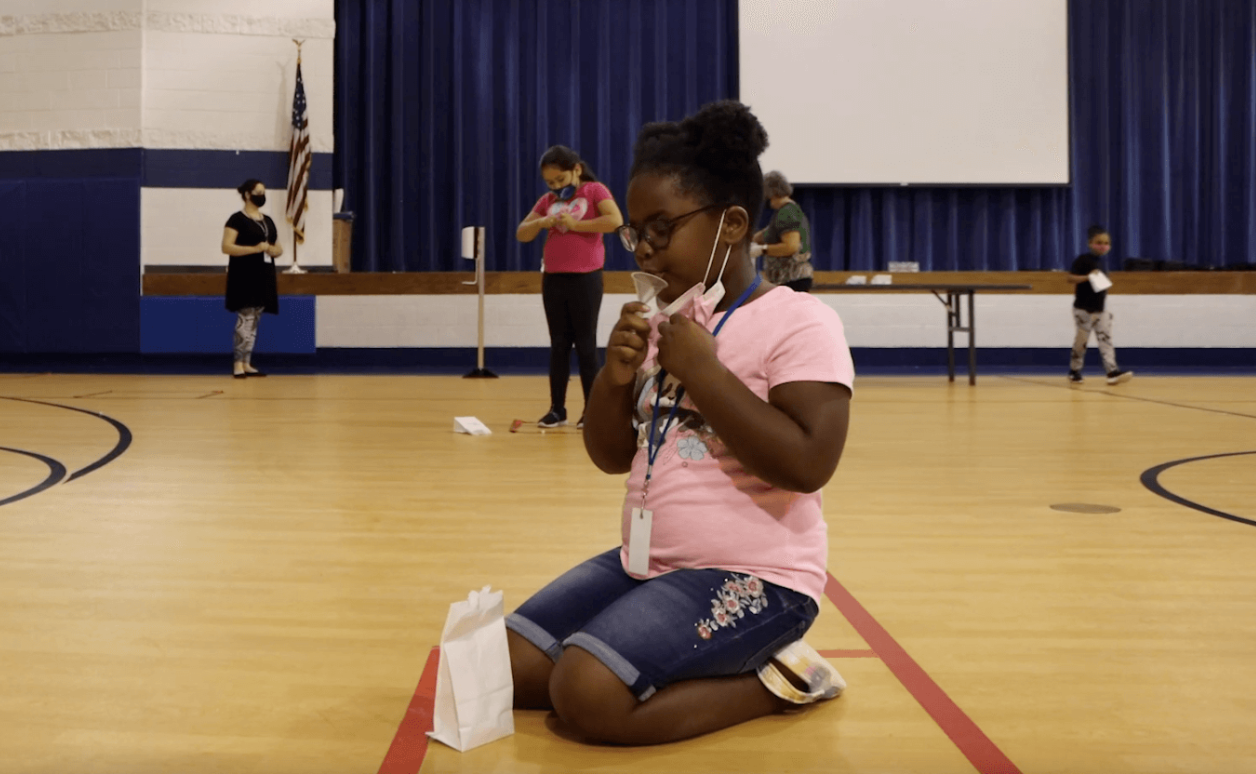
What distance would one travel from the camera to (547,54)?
11688 millimetres

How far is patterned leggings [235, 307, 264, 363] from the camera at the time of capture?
9.28m

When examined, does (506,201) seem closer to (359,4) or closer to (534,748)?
(359,4)

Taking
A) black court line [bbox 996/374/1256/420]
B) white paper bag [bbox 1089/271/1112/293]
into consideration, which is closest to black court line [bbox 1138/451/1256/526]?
black court line [bbox 996/374/1256/420]

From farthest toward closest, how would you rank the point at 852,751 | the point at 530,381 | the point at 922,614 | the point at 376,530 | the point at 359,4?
1. the point at 359,4
2. the point at 530,381
3. the point at 376,530
4. the point at 922,614
5. the point at 852,751

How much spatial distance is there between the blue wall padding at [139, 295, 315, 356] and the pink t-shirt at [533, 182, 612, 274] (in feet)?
19.3

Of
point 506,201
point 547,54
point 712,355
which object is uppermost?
point 547,54

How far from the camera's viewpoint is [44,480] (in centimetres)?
388

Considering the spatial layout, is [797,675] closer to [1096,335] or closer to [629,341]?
[629,341]

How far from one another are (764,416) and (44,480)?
10.5 ft

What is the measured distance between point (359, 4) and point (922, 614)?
10844 millimetres

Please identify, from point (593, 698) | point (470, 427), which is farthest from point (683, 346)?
point (470, 427)

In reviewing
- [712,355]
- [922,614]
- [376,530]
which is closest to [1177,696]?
[922,614]

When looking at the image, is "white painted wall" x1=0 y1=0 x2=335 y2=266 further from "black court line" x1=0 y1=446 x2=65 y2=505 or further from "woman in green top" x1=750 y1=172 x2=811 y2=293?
"black court line" x1=0 y1=446 x2=65 y2=505

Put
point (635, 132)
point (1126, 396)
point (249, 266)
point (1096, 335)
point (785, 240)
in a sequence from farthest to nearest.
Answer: point (635, 132) < point (249, 266) < point (1096, 335) < point (1126, 396) < point (785, 240)
